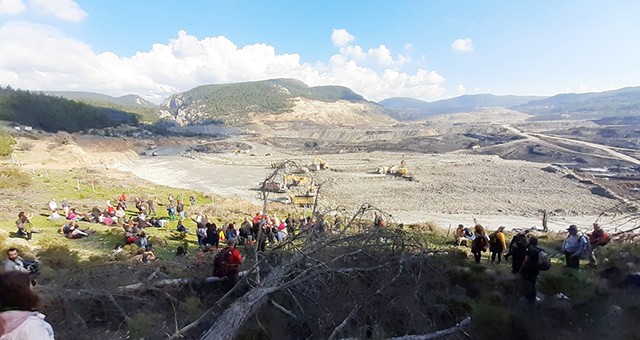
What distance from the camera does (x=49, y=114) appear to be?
8100 cm

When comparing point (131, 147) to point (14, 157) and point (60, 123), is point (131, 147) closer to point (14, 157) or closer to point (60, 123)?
point (60, 123)

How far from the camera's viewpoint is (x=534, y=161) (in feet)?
182

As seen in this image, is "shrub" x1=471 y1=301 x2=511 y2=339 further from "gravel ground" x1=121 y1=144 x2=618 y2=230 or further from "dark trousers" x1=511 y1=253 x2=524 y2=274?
"gravel ground" x1=121 y1=144 x2=618 y2=230

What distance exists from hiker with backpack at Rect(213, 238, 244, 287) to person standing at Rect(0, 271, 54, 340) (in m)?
4.07

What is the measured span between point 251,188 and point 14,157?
84.4ft

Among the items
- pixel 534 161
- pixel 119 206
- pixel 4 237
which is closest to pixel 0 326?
pixel 4 237

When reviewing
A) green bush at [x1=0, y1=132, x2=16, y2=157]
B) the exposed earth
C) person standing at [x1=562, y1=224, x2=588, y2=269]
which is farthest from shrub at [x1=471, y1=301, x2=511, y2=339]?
green bush at [x1=0, y1=132, x2=16, y2=157]

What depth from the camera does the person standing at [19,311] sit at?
2365mm

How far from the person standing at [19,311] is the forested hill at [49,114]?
295 feet

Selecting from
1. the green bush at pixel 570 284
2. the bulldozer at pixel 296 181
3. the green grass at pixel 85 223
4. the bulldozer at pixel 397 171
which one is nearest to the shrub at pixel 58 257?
the green grass at pixel 85 223

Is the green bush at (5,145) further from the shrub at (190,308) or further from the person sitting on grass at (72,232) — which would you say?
the shrub at (190,308)

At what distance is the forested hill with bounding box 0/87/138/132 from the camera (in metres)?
76.5

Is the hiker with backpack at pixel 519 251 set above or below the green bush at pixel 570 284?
above

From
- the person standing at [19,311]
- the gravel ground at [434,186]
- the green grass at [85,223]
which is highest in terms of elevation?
the person standing at [19,311]
